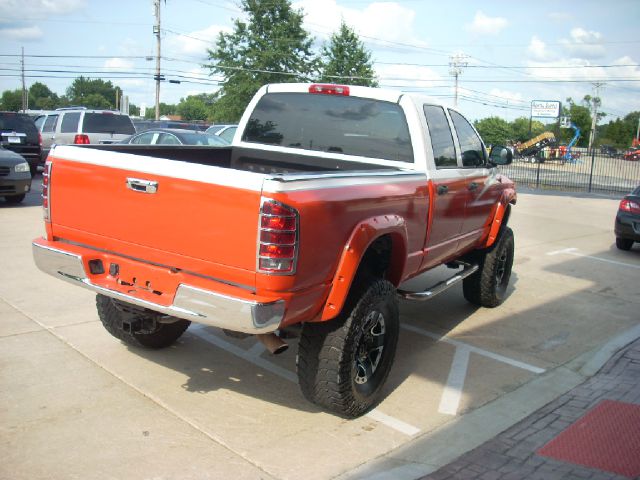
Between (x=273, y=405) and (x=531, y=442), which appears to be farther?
(x=273, y=405)

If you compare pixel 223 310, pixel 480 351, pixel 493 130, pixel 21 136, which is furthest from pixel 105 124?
pixel 493 130

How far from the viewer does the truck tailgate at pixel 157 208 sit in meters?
3.37

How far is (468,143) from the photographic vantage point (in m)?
6.20

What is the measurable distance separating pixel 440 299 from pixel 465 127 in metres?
2.22

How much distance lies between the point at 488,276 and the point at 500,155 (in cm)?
133

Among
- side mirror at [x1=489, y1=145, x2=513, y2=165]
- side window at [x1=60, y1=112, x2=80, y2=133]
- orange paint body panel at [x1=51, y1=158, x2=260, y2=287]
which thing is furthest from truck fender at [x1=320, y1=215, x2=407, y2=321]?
side window at [x1=60, y1=112, x2=80, y2=133]

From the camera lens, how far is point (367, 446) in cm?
389

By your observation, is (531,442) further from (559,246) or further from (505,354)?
(559,246)

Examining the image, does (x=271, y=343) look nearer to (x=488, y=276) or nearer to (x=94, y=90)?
(x=488, y=276)

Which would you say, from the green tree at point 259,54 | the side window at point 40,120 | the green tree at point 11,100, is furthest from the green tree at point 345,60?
the green tree at point 11,100

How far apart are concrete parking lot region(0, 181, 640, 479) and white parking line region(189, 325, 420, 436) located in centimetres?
1

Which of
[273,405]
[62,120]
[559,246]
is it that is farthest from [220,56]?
[273,405]

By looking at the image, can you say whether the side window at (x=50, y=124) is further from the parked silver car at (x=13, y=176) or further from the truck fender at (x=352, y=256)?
the truck fender at (x=352, y=256)

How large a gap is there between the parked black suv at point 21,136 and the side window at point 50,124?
1.62 m
